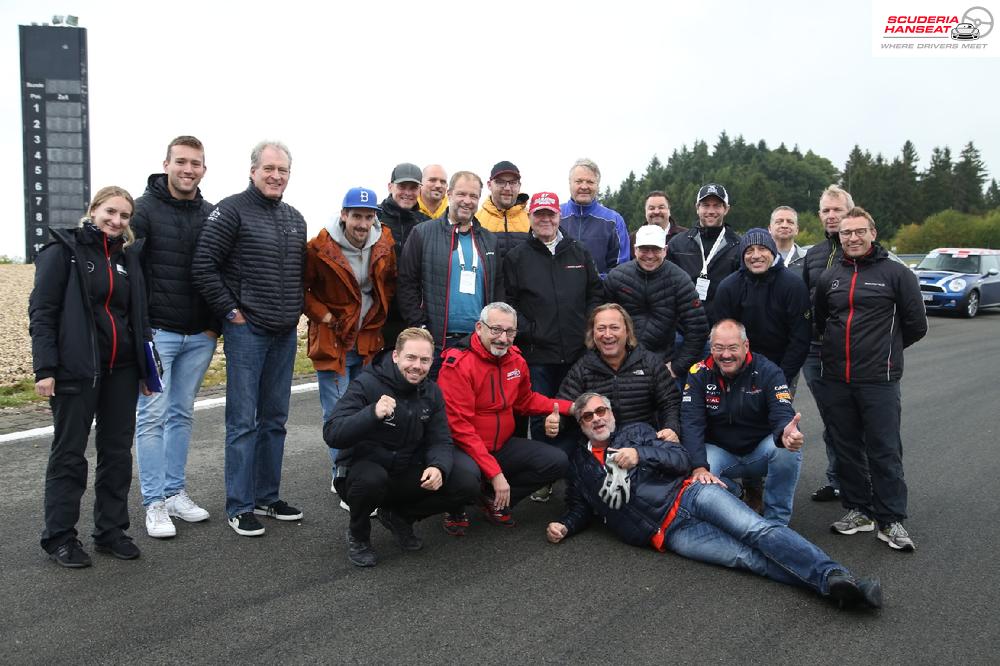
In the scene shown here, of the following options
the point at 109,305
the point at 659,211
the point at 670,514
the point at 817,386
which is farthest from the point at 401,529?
the point at 659,211

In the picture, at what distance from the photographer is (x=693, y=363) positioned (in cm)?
554

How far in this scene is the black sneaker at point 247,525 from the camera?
15.1ft

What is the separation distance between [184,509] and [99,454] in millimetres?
721

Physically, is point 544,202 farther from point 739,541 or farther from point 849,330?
point 739,541

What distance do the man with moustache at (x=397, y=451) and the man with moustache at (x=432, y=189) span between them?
2116mm

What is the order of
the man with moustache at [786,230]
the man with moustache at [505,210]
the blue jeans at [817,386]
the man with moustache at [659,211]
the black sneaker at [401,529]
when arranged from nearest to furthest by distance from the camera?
the black sneaker at [401,529], the blue jeans at [817,386], the man with moustache at [505,210], the man with moustache at [786,230], the man with moustache at [659,211]

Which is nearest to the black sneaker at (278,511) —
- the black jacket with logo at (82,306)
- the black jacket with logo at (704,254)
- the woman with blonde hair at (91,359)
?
the woman with blonde hair at (91,359)

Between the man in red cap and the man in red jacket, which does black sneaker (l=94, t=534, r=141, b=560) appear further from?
the man in red cap

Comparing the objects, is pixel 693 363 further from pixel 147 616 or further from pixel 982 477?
pixel 147 616

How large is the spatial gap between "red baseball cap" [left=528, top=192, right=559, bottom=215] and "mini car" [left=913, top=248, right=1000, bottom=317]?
1849 centimetres

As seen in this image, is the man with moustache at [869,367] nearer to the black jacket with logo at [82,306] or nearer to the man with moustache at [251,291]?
the man with moustache at [251,291]

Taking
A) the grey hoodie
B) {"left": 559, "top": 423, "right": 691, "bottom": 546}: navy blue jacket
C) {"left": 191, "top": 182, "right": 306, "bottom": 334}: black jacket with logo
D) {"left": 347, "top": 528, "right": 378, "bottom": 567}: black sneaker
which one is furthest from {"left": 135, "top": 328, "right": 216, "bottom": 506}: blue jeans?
{"left": 559, "top": 423, "right": 691, "bottom": 546}: navy blue jacket

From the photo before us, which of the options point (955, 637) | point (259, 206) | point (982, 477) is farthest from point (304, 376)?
point (955, 637)

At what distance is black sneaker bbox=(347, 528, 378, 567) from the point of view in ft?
13.8
